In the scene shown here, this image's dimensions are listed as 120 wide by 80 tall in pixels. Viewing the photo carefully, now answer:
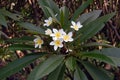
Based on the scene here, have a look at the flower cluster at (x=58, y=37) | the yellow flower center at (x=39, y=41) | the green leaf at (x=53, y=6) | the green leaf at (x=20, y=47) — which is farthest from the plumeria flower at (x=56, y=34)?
the green leaf at (x=53, y=6)

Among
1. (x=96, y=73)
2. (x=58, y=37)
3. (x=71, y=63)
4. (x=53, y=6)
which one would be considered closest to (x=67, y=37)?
(x=58, y=37)

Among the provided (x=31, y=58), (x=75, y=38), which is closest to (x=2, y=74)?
(x=31, y=58)

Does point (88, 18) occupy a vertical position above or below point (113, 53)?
above

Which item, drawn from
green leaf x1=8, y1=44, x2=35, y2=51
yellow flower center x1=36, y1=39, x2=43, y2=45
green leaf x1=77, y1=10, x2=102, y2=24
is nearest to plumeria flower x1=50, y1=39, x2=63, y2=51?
yellow flower center x1=36, y1=39, x2=43, y2=45

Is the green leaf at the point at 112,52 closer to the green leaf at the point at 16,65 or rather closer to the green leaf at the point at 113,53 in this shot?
the green leaf at the point at 113,53

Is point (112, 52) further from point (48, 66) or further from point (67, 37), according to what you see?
point (48, 66)
